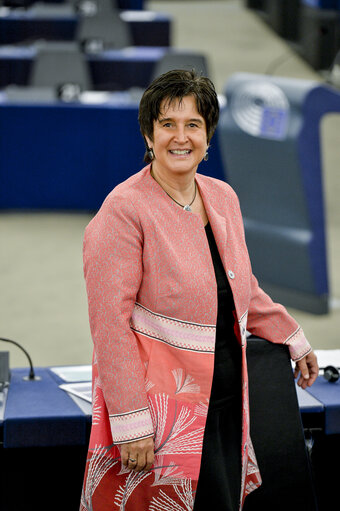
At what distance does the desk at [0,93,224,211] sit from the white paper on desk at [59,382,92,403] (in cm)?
411

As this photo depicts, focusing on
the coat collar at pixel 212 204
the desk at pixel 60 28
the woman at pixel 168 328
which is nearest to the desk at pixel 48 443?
the woman at pixel 168 328

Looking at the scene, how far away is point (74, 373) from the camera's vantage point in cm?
277

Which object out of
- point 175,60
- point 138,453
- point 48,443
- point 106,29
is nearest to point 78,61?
point 175,60

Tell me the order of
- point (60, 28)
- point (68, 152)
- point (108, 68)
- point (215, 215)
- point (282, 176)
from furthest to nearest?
point (60, 28), point (108, 68), point (68, 152), point (282, 176), point (215, 215)

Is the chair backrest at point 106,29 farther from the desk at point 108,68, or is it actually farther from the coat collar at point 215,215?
the coat collar at point 215,215

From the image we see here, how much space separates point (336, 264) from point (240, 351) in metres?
3.95

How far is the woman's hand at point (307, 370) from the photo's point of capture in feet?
7.91

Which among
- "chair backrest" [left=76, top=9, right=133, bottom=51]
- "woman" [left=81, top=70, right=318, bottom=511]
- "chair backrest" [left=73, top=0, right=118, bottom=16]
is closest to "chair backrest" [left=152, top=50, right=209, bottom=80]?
"chair backrest" [left=76, top=9, right=133, bottom=51]

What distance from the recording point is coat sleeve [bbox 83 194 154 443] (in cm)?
198

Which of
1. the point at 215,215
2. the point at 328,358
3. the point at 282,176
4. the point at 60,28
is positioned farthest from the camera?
the point at 60,28

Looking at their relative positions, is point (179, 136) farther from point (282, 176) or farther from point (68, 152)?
point (68, 152)

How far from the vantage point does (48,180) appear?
6.89m

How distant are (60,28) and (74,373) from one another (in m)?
7.78

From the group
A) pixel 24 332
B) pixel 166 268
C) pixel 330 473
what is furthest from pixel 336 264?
pixel 166 268
